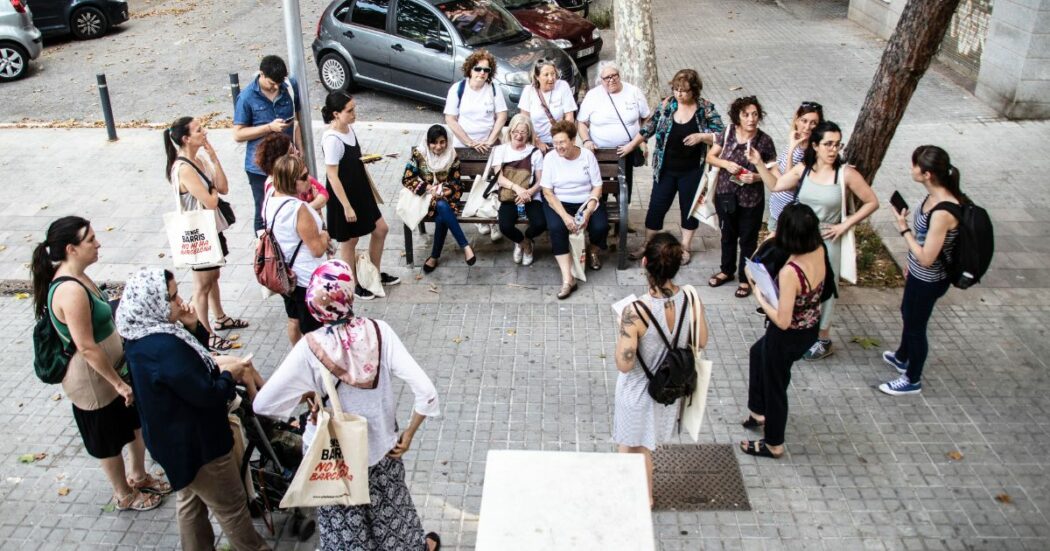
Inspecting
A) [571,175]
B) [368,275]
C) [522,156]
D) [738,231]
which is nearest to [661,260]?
[571,175]

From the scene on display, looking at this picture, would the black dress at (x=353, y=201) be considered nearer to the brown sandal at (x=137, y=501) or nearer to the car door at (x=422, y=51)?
the brown sandal at (x=137, y=501)

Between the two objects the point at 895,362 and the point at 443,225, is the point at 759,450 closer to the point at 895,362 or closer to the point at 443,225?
the point at 895,362

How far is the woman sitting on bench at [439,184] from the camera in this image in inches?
312

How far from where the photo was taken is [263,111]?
755 centimetres

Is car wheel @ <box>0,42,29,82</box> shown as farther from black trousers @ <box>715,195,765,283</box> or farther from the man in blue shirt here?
black trousers @ <box>715,195,765,283</box>

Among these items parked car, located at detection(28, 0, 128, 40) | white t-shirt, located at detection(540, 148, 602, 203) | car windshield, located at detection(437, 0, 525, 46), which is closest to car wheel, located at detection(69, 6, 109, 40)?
parked car, located at detection(28, 0, 128, 40)

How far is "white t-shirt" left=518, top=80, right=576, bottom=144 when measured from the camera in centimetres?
855

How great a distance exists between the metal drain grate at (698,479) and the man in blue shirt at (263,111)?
13.0 ft

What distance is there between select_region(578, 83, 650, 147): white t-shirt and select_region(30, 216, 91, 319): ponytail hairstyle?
4.95 metres

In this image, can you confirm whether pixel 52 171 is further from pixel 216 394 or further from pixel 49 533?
pixel 216 394

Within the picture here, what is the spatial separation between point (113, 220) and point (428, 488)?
5.68 meters

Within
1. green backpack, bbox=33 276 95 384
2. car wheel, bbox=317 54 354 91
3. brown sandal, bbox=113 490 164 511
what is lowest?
brown sandal, bbox=113 490 164 511

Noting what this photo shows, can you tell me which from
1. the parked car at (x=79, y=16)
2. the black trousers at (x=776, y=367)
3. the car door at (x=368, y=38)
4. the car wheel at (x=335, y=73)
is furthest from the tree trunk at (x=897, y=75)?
the parked car at (x=79, y=16)

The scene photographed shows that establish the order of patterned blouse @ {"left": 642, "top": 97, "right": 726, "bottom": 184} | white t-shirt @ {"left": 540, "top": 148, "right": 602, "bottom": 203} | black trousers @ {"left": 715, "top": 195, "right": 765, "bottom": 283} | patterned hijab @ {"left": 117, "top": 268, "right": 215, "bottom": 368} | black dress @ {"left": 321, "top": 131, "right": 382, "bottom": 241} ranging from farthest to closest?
patterned blouse @ {"left": 642, "top": 97, "right": 726, "bottom": 184}
white t-shirt @ {"left": 540, "top": 148, "right": 602, "bottom": 203}
black trousers @ {"left": 715, "top": 195, "right": 765, "bottom": 283}
black dress @ {"left": 321, "top": 131, "right": 382, "bottom": 241}
patterned hijab @ {"left": 117, "top": 268, "right": 215, "bottom": 368}
